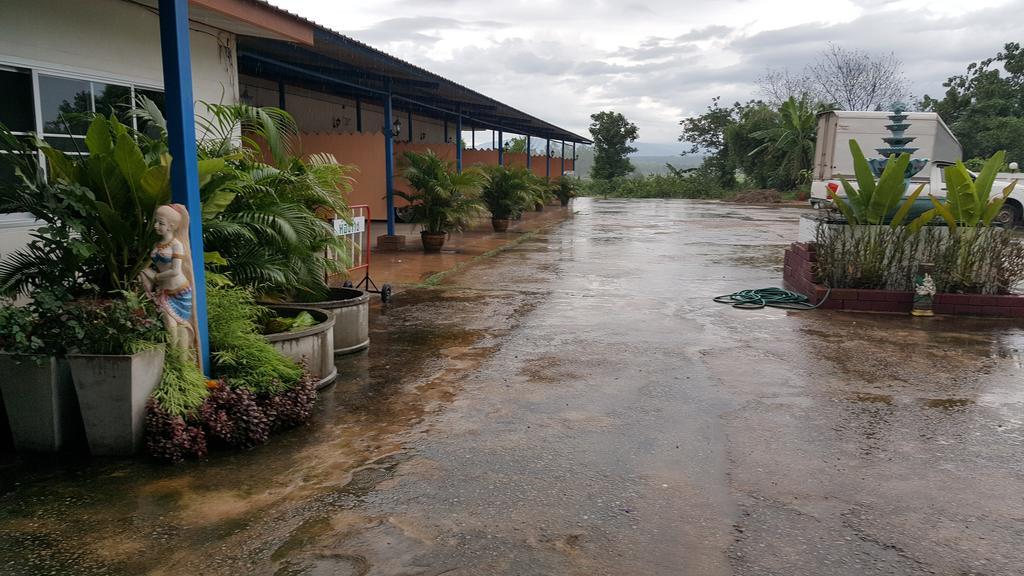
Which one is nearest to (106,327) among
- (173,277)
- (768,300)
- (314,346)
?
(173,277)

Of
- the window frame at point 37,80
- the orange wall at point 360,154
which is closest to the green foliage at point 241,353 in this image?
A: the window frame at point 37,80

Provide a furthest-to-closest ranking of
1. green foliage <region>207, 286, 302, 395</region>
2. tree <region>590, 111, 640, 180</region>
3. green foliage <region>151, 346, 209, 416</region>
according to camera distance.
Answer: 1. tree <region>590, 111, 640, 180</region>
2. green foliage <region>207, 286, 302, 395</region>
3. green foliage <region>151, 346, 209, 416</region>

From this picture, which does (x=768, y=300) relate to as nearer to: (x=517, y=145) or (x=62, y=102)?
(x=62, y=102)

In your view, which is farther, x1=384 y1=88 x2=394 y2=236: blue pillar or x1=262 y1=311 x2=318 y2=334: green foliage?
x1=384 y1=88 x2=394 y2=236: blue pillar

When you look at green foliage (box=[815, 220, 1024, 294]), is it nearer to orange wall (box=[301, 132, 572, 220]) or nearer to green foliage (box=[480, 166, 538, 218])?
orange wall (box=[301, 132, 572, 220])

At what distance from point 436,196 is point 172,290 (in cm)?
887

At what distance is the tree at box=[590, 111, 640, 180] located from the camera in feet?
148

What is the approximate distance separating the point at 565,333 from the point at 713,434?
9.32 ft

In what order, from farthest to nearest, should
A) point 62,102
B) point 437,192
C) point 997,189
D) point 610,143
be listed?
point 610,143 < point 997,189 < point 437,192 < point 62,102

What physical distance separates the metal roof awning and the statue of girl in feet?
16.4

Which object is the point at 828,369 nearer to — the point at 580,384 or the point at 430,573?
the point at 580,384

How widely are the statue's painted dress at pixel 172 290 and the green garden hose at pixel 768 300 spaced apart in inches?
248

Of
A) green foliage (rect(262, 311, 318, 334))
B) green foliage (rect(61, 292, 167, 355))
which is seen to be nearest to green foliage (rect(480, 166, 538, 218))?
green foliage (rect(262, 311, 318, 334))

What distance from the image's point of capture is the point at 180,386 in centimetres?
429
